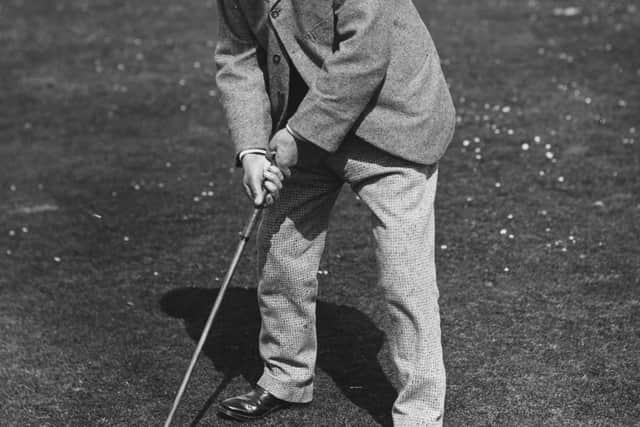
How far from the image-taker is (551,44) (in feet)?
34.2

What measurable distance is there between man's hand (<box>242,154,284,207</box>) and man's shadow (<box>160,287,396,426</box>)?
106 cm

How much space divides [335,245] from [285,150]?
96.5 inches

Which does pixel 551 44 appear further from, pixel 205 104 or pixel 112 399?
pixel 112 399

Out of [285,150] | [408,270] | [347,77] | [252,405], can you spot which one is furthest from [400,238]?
[252,405]

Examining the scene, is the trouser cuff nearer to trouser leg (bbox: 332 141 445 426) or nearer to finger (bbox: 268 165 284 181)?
trouser leg (bbox: 332 141 445 426)

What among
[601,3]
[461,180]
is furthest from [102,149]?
[601,3]

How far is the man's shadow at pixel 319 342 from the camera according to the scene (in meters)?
4.61

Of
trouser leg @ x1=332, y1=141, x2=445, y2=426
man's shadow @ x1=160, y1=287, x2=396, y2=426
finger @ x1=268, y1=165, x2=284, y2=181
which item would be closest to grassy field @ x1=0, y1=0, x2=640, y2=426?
man's shadow @ x1=160, y1=287, x2=396, y2=426

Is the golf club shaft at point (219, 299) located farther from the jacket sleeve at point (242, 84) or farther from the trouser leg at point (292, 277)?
the jacket sleeve at point (242, 84)

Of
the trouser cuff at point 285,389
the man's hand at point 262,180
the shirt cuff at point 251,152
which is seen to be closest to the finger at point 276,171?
the man's hand at point 262,180

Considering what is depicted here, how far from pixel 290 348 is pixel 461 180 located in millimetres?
3154

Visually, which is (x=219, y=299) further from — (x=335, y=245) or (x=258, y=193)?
(x=335, y=245)

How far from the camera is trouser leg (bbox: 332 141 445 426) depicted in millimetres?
3877

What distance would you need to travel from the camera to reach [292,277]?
4273 millimetres
